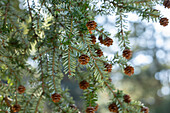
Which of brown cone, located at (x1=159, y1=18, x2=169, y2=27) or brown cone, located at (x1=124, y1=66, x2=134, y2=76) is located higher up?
brown cone, located at (x1=159, y1=18, x2=169, y2=27)

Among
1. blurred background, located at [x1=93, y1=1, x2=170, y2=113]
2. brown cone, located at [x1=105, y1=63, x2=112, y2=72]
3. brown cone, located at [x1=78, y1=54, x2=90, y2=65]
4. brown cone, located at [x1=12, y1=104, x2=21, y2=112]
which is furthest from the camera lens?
blurred background, located at [x1=93, y1=1, x2=170, y2=113]

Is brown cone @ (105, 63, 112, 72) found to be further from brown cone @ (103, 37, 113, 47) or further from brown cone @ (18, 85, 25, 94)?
brown cone @ (18, 85, 25, 94)

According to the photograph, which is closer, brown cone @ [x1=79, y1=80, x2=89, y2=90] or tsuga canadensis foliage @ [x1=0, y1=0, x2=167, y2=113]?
tsuga canadensis foliage @ [x1=0, y1=0, x2=167, y2=113]

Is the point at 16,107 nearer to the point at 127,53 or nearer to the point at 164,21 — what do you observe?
the point at 127,53

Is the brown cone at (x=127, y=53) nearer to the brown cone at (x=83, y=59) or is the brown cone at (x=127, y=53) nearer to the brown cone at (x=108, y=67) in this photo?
the brown cone at (x=108, y=67)

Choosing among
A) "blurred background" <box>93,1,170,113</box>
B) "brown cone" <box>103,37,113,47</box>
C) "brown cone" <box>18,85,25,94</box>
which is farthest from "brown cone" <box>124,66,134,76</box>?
"blurred background" <box>93,1,170,113</box>

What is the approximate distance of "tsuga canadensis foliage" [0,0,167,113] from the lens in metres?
0.50

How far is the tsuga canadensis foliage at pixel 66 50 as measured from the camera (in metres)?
0.50

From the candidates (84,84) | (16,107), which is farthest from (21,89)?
(84,84)

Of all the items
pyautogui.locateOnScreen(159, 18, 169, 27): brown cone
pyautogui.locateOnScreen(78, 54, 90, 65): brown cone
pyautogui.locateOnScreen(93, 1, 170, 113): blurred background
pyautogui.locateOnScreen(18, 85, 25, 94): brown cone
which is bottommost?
pyautogui.locateOnScreen(78, 54, 90, 65): brown cone

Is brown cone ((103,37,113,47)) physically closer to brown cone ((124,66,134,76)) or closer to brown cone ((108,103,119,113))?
brown cone ((124,66,134,76))

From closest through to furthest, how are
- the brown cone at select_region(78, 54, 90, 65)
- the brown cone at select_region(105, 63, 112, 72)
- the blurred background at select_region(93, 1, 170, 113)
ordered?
the brown cone at select_region(78, 54, 90, 65), the brown cone at select_region(105, 63, 112, 72), the blurred background at select_region(93, 1, 170, 113)

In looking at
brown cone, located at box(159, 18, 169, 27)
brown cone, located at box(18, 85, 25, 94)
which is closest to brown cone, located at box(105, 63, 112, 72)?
brown cone, located at box(159, 18, 169, 27)

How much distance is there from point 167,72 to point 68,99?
696 centimetres
